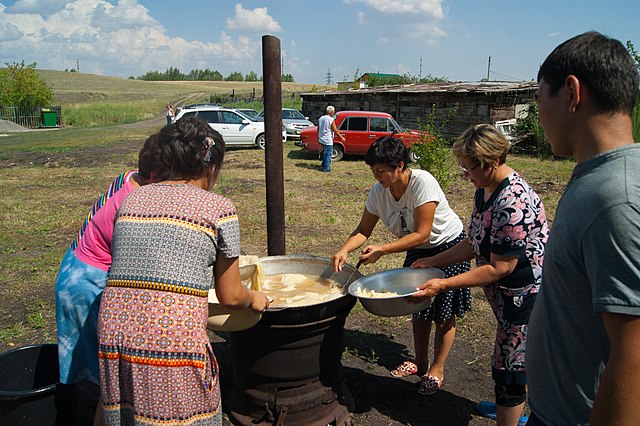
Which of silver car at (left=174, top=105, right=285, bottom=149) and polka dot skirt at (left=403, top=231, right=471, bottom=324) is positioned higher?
silver car at (left=174, top=105, right=285, bottom=149)

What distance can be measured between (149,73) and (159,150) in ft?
461

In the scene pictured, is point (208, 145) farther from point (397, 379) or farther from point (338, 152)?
point (338, 152)

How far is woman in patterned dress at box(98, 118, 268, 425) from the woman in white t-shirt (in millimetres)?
1504

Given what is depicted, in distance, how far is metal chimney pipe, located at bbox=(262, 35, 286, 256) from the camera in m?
3.62

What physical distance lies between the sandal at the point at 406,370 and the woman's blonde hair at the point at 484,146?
200 cm

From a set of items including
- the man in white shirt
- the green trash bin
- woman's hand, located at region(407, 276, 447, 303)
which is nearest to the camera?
woman's hand, located at region(407, 276, 447, 303)

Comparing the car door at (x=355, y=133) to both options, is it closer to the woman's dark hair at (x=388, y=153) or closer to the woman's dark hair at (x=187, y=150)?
the woman's dark hair at (x=388, y=153)

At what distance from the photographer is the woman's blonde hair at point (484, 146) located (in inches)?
106

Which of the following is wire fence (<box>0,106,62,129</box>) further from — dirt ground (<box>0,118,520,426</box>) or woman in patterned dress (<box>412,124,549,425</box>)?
woman in patterned dress (<box>412,124,549,425</box>)

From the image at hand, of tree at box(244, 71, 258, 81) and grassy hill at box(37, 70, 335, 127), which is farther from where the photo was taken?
tree at box(244, 71, 258, 81)

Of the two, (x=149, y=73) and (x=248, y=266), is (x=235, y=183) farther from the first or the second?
(x=149, y=73)

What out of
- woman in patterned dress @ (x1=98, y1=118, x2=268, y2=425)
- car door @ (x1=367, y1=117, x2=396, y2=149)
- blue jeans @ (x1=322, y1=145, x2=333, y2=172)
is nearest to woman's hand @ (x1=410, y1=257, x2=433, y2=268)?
woman in patterned dress @ (x1=98, y1=118, x2=268, y2=425)

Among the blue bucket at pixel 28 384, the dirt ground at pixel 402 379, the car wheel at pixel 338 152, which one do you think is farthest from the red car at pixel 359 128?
the blue bucket at pixel 28 384

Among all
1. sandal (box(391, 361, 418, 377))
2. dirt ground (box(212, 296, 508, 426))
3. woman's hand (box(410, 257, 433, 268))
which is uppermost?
woman's hand (box(410, 257, 433, 268))
